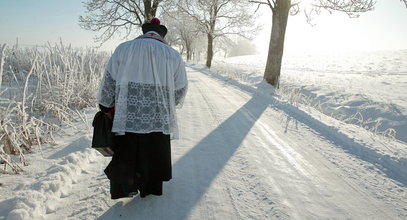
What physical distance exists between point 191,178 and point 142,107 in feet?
Answer: 3.76

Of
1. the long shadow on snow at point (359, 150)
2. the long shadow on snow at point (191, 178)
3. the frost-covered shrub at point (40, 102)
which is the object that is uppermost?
the frost-covered shrub at point (40, 102)

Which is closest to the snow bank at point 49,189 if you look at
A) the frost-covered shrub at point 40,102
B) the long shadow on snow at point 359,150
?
the frost-covered shrub at point 40,102

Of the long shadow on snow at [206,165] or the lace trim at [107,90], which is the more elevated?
the lace trim at [107,90]

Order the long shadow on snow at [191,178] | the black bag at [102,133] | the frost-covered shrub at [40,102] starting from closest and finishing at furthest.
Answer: the black bag at [102,133] < the long shadow on snow at [191,178] < the frost-covered shrub at [40,102]

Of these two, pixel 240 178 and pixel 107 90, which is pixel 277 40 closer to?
pixel 240 178

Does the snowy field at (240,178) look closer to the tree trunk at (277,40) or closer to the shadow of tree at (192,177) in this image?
the shadow of tree at (192,177)

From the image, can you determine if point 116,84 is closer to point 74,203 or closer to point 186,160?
point 74,203

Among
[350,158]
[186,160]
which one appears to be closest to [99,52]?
[186,160]

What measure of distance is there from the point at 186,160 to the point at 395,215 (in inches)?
93.4

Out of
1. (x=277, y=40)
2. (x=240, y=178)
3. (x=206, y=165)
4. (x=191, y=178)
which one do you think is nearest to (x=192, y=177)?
(x=191, y=178)

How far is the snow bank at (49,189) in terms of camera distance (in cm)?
203

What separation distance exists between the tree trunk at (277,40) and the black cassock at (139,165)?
29.0 feet

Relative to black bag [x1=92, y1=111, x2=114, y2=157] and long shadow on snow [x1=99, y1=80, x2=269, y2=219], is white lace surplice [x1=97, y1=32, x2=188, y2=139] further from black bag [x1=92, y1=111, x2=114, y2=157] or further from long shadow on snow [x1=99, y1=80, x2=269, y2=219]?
long shadow on snow [x1=99, y1=80, x2=269, y2=219]

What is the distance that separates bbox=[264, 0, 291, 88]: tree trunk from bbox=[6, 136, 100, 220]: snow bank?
28.7 ft
